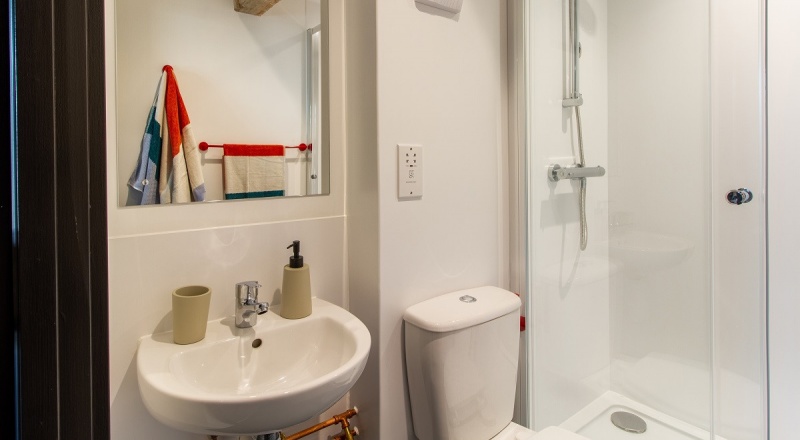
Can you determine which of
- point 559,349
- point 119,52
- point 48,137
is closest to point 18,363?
point 48,137

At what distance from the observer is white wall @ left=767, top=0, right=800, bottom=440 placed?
4.52 feet

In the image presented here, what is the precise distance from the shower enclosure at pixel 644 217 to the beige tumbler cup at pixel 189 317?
103cm

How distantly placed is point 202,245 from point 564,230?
4.06ft

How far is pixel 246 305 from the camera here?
983 millimetres

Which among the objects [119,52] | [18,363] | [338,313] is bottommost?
[338,313]

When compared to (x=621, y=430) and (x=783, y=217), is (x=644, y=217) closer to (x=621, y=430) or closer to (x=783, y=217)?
(x=783, y=217)

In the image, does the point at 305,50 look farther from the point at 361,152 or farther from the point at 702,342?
the point at 702,342

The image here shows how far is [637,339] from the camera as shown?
1.69 metres

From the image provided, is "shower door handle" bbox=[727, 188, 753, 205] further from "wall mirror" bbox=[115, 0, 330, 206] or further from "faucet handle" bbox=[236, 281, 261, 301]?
"faucet handle" bbox=[236, 281, 261, 301]

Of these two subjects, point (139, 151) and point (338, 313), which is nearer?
point (139, 151)

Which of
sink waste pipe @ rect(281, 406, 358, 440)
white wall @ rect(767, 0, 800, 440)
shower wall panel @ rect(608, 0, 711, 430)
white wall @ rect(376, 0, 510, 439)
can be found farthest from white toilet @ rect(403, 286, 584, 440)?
white wall @ rect(767, 0, 800, 440)

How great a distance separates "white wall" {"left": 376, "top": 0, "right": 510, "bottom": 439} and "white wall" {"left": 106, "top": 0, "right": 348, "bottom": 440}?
0.14m

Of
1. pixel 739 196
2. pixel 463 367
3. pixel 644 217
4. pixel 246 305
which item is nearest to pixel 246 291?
pixel 246 305

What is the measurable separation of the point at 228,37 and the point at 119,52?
10.3 inches
